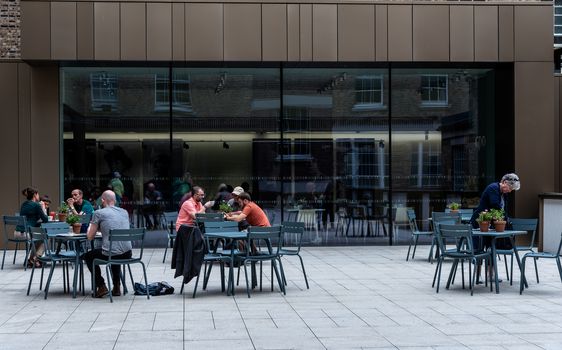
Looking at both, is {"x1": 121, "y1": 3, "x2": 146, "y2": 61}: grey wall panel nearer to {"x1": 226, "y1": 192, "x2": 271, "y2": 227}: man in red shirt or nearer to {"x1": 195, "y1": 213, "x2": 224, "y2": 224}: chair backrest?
{"x1": 195, "y1": 213, "x2": 224, "y2": 224}: chair backrest

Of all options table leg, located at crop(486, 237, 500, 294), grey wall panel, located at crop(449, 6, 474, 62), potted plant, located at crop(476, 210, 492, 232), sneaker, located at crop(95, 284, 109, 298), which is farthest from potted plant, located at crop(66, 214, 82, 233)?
grey wall panel, located at crop(449, 6, 474, 62)

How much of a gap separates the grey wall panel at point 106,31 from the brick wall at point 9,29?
1980mm

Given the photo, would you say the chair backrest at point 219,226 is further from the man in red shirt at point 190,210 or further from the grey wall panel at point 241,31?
the grey wall panel at point 241,31

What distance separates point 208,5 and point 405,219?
7173 mm

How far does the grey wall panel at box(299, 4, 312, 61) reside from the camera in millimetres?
19109

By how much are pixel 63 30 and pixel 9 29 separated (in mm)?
1510

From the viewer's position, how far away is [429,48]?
762 inches

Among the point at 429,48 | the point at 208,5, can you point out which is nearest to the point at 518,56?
the point at 429,48

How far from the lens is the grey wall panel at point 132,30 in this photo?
61.6ft

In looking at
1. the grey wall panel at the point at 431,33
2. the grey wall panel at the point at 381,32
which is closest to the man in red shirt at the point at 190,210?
Result: the grey wall panel at the point at 381,32

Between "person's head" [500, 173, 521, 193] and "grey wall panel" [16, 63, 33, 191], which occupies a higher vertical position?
"grey wall panel" [16, 63, 33, 191]

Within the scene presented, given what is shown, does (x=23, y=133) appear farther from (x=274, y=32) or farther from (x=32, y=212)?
(x=274, y=32)

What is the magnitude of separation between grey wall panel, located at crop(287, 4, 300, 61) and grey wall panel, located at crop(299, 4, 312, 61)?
0.10 m

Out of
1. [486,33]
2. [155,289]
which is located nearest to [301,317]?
[155,289]
